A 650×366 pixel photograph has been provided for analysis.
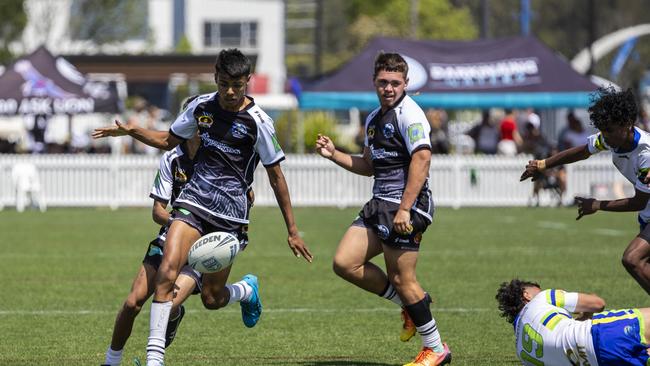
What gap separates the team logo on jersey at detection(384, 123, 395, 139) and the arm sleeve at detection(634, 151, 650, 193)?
5.96 feet

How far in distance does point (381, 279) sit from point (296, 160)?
19.3 meters

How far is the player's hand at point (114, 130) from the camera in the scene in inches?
336

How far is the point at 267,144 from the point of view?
27.3 ft

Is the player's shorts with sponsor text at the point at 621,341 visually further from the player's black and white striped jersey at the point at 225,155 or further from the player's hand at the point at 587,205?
the player's black and white striped jersey at the point at 225,155

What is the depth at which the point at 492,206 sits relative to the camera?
28438 millimetres

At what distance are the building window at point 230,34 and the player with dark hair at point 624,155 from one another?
6684cm

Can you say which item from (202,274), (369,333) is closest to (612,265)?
(369,333)

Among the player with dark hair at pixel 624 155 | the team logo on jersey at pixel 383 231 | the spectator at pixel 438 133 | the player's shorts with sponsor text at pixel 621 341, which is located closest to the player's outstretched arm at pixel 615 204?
the player with dark hair at pixel 624 155

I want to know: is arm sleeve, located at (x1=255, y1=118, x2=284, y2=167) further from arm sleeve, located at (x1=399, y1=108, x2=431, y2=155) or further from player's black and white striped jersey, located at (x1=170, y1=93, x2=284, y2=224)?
arm sleeve, located at (x1=399, y1=108, x2=431, y2=155)

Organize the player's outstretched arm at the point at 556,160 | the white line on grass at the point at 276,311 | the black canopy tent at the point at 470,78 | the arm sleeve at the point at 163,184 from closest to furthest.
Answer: the player's outstretched arm at the point at 556,160 → the arm sleeve at the point at 163,184 → the white line on grass at the point at 276,311 → the black canopy tent at the point at 470,78

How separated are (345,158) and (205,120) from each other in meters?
1.35

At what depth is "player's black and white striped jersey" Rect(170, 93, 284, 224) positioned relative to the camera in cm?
827

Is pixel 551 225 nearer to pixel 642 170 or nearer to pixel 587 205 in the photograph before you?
pixel 587 205

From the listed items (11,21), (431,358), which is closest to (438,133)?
(431,358)
